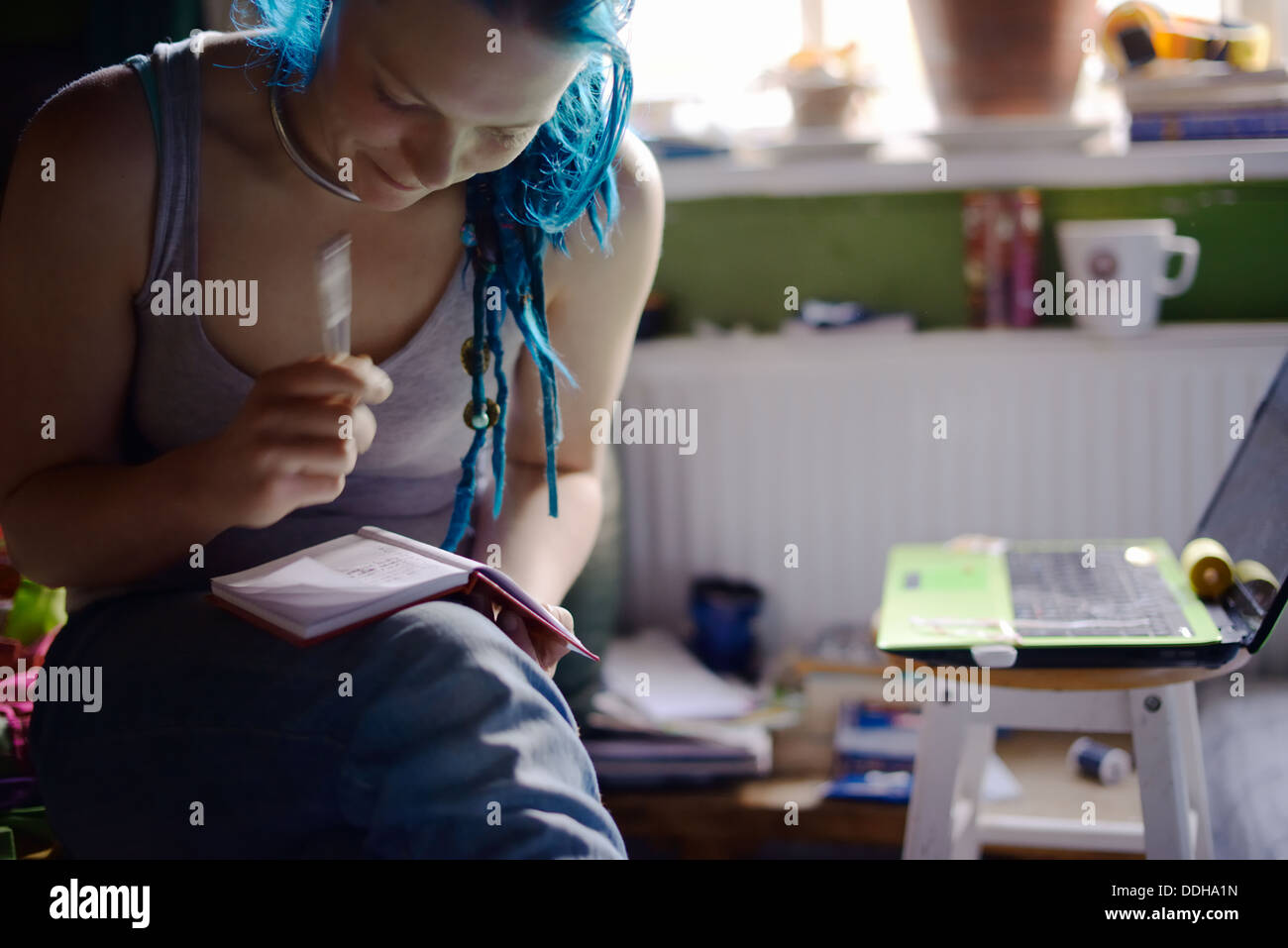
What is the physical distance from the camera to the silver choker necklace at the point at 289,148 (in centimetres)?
72

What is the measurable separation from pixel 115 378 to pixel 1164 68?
1.31 meters

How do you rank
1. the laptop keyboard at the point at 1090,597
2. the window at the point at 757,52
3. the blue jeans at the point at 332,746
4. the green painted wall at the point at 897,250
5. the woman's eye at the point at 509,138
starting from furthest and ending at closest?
the window at the point at 757,52, the green painted wall at the point at 897,250, the laptop keyboard at the point at 1090,597, the woman's eye at the point at 509,138, the blue jeans at the point at 332,746

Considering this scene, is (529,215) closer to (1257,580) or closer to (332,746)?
(332,746)

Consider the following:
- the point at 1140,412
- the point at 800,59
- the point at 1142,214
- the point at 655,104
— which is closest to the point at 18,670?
the point at 655,104

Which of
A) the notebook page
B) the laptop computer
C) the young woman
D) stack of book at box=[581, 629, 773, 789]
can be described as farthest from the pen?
stack of book at box=[581, 629, 773, 789]

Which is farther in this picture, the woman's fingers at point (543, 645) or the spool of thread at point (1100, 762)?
the spool of thread at point (1100, 762)

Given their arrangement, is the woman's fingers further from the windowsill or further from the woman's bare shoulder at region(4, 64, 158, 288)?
the windowsill

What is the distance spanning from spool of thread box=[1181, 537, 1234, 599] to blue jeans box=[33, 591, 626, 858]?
23.7 inches

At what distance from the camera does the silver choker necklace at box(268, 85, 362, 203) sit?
725 mm

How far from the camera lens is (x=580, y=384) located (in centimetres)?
89

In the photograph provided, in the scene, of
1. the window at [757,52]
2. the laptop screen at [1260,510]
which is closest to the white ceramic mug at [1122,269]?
the window at [757,52]

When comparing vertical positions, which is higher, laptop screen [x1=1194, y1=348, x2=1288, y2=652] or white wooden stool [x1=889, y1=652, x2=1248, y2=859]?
laptop screen [x1=1194, y1=348, x2=1288, y2=652]

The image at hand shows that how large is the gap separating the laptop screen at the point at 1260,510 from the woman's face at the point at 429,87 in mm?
609

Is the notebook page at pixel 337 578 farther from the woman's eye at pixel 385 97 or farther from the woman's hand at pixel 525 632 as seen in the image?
the woman's eye at pixel 385 97
